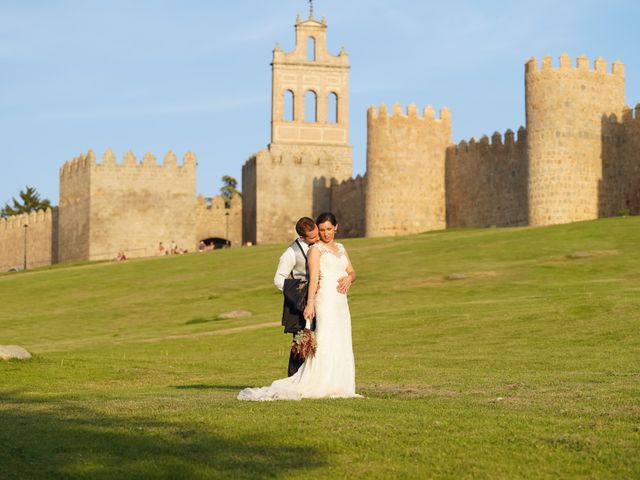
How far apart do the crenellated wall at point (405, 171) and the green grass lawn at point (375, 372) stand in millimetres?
14936

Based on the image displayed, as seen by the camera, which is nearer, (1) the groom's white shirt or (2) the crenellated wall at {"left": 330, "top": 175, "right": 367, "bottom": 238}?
(1) the groom's white shirt

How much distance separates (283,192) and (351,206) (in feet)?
16.5

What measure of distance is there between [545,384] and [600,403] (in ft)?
7.68

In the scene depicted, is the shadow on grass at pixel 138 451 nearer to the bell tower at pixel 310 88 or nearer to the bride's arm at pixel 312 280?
the bride's arm at pixel 312 280

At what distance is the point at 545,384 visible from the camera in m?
15.0

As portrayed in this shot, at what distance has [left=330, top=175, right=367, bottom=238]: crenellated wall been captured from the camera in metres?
65.8

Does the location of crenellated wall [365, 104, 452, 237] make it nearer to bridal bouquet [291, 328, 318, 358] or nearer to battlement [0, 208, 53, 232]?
battlement [0, 208, 53, 232]

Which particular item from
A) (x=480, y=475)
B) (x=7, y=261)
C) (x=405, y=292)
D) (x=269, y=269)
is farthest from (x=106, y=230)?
(x=480, y=475)

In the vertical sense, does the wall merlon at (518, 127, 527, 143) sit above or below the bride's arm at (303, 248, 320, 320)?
above

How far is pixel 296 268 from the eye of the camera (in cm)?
1378

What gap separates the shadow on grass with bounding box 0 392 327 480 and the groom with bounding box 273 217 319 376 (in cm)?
237

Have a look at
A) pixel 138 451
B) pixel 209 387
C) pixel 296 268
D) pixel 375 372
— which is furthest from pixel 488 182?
pixel 138 451

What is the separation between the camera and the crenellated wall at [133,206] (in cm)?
6925

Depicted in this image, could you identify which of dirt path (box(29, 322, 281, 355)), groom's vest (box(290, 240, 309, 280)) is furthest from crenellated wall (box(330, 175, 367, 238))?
groom's vest (box(290, 240, 309, 280))
